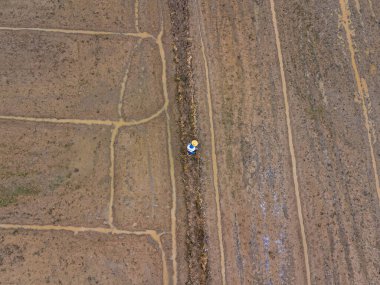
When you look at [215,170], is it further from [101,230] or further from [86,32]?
[86,32]

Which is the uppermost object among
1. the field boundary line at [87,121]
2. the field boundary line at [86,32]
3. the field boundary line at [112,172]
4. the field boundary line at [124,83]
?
the field boundary line at [86,32]

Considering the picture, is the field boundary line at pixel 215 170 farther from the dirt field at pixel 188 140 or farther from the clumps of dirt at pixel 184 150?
the clumps of dirt at pixel 184 150

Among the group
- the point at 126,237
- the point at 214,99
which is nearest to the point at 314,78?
the point at 214,99

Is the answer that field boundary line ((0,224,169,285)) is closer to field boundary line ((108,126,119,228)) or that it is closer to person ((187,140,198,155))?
field boundary line ((108,126,119,228))

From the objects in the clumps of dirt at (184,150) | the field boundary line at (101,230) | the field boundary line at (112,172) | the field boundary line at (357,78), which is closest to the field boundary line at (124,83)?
the field boundary line at (112,172)

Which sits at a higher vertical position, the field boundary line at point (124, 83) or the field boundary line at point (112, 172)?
the field boundary line at point (124, 83)

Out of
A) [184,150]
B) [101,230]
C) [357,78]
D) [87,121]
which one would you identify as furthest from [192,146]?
[357,78]

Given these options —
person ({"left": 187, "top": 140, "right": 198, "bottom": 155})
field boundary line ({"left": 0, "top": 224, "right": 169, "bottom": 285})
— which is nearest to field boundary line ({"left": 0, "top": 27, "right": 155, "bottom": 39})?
person ({"left": 187, "top": 140, "right": 198, "bottom": 155})

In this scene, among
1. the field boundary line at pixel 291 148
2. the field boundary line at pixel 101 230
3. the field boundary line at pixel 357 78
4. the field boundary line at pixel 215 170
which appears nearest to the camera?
the field boundary line at pixel 101 230
